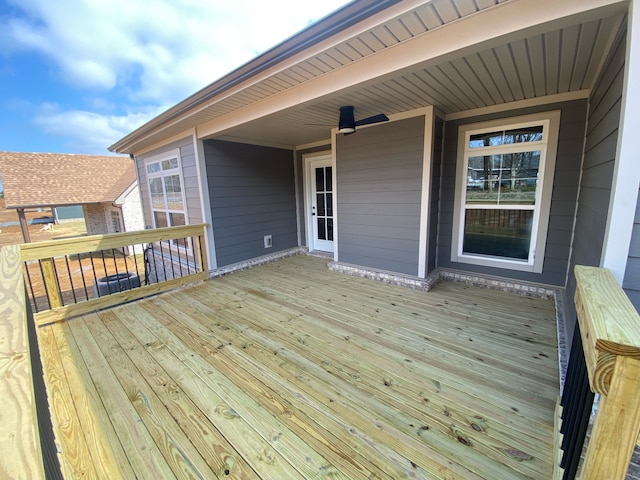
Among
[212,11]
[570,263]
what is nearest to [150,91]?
[212,11]

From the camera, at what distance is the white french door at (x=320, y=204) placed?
5.39 metres

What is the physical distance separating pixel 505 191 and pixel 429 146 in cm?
119

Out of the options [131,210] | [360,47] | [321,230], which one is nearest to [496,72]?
[360,47]

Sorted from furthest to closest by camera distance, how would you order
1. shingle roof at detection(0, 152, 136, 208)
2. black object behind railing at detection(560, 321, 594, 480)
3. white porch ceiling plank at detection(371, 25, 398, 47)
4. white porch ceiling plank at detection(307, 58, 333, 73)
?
shingle roof at detection(0, 152, 136, 208) → white porch ceiling plank at detection(307, 58, 333, 73) → white porch ceiling plank at detection(371, 25, 398, 47) → black object behind railing at detection(560, 321, 594, 480)

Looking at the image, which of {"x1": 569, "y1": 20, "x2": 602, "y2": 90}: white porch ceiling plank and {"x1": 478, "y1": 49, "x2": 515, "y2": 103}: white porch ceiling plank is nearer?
{"x1": 569, "y1": 20, "x2": 602, "y2": 90}: white porch ceiling plank

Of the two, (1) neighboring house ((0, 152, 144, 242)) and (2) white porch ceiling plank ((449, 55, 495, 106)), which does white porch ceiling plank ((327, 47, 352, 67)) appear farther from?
(1) neighboring house ((0, 152, 144, 242))

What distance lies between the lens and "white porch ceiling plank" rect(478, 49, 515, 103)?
213cm

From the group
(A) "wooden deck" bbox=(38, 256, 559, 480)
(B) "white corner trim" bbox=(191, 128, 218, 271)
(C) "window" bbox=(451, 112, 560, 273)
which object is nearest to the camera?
(A) "wooden deck" bbox=(38, 256, 559, 480)

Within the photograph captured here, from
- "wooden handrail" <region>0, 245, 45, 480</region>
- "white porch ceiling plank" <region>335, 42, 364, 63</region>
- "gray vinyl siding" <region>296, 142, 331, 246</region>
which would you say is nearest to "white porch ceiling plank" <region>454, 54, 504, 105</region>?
"white porch ceiling plank" <region>335, 42, 364, 63</region>

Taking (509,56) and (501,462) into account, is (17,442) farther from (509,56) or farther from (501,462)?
(509,56)

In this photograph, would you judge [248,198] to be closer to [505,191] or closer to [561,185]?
[505,191]

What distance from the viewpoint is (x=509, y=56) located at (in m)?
2.14

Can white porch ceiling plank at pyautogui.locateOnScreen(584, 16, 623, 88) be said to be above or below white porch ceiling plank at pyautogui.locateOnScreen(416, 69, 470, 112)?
below

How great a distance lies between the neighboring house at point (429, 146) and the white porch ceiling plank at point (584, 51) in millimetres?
15
